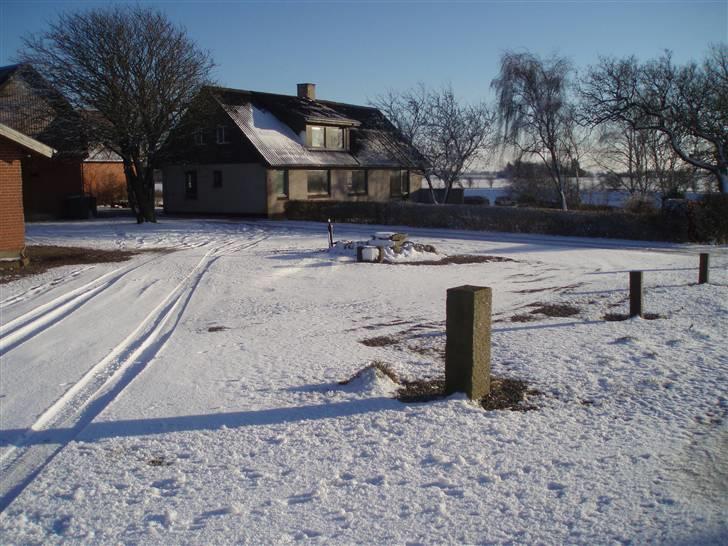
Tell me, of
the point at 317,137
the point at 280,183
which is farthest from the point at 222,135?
the point at 317,137

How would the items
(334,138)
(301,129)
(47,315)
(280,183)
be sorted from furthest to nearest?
(334,138) → (301,129) → (280,183) → (47,315)

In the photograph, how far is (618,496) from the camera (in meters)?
4.59

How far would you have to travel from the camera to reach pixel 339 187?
39.9m

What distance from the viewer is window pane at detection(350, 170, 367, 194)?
1618 inches

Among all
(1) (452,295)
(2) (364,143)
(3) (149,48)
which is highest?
(3) (149,48)

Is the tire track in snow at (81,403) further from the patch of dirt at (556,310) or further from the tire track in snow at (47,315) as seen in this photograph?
the patch of dirt at (556,310)

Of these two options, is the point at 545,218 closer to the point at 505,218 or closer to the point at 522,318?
the point at 505,218

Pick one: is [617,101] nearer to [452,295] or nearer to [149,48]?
[149,48]

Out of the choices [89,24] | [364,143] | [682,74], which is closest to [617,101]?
[682,74]

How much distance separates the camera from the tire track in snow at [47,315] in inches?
386

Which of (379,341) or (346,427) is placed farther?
(379,341)

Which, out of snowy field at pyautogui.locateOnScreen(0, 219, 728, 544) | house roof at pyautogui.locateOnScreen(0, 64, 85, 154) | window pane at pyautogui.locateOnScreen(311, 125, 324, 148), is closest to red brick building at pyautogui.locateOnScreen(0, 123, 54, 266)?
snowy field at pyautogui.locateOnScreen(0, 219, 728, 544)

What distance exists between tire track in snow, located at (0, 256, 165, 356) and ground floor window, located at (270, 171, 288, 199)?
21.1 metres

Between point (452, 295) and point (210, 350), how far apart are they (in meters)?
3.81
